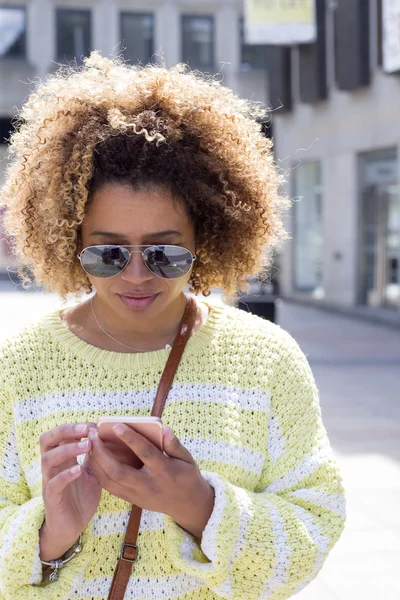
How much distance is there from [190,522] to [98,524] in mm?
223

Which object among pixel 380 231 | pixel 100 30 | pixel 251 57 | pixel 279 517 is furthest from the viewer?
pixel 251 57

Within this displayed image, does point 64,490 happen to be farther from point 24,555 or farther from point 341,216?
point 341,216

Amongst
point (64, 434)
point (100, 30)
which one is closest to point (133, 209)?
point (64, 434)

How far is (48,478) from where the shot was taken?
1691mm

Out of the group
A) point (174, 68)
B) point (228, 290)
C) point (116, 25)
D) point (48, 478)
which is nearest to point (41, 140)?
point (174, 68)

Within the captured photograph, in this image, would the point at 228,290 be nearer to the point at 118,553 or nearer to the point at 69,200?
the point at 69,200

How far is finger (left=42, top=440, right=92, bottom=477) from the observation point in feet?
5.33

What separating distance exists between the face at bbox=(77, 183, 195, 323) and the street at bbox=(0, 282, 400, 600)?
0.91 feet

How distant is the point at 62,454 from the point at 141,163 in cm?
66

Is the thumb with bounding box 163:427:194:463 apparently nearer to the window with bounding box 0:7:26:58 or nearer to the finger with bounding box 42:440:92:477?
the finger with bounding box 42:440:92:477

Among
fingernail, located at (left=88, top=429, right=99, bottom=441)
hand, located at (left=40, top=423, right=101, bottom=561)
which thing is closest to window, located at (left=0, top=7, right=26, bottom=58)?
hand, located at (left=40, top=423, right=101, bottom=561)

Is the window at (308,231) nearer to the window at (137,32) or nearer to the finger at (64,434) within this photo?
the window at (137,32)

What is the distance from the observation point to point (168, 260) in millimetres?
1980

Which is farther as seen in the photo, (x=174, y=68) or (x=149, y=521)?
(x=174, y=68)
